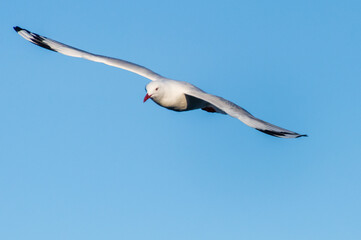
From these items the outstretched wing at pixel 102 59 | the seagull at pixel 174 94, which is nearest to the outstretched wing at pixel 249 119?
the seagull at pixel 174 94

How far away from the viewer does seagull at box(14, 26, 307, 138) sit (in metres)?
16.0

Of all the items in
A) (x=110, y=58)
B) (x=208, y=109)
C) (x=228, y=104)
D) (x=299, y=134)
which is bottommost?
(x=299, y=134)

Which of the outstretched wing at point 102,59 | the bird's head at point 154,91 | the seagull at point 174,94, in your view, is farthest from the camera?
the outstretched wing at point 102,59

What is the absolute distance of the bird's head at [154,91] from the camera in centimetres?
1867

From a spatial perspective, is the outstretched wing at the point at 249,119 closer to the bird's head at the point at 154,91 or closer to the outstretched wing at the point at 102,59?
the bird's head at the point at 154,91

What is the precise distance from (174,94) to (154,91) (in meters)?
0.72

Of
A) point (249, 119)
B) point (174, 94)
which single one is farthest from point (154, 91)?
point (249, 119)

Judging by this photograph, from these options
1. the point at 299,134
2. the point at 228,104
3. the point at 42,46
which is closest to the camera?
the point at 299,134

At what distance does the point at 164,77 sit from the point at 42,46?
5.06 m

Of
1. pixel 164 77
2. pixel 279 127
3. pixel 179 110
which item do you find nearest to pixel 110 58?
pixel 164 77

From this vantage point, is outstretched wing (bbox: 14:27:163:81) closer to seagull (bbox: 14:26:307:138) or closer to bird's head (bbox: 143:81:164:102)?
seagull (bbox: 14:26:307:138)

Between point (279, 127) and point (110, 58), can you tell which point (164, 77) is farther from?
point (279, 127)

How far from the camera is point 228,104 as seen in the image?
671 inches

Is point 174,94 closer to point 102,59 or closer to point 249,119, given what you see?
point 249,119
